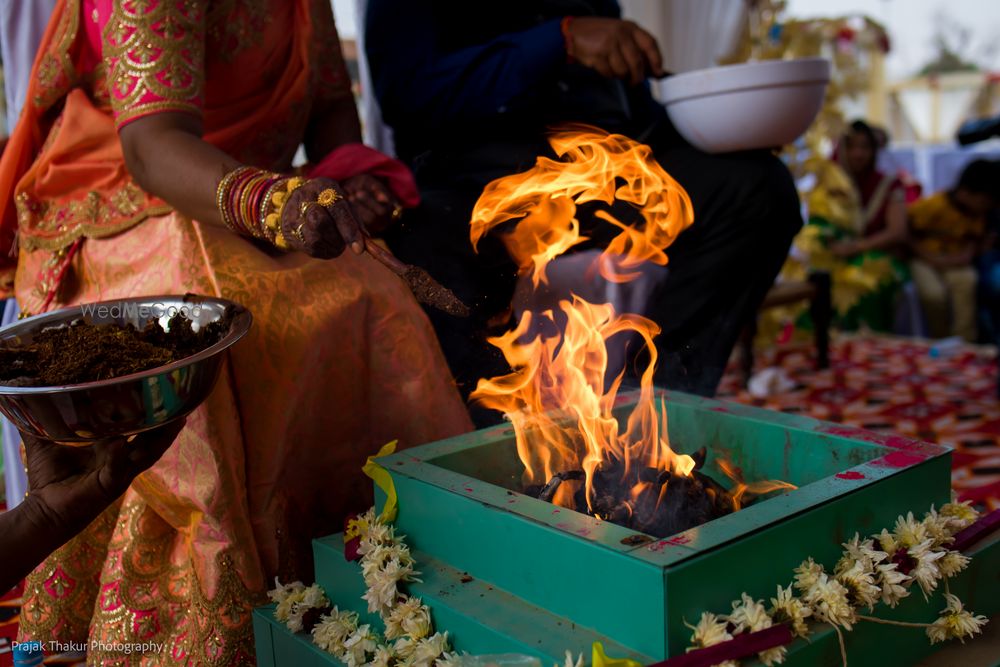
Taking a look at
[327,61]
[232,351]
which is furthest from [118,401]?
[327,61]

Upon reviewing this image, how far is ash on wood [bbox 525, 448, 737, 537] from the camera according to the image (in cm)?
144

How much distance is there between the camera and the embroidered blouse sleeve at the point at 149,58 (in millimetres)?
1796

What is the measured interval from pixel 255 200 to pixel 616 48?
3.76 feet

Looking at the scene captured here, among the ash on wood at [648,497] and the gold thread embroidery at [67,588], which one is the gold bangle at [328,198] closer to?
the ash on wood at [648,497]

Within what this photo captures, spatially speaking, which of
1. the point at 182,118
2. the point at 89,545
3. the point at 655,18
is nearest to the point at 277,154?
the point at 182,118

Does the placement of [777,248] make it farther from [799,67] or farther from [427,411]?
[427,411]

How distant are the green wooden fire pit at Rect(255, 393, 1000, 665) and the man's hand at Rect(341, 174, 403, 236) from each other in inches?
22.5

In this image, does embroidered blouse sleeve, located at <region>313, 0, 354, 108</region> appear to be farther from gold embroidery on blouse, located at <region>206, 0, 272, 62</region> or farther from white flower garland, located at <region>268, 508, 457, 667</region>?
white flower garland, located at <region>268, 508, 457, 667</region>

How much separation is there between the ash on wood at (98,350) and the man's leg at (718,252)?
4.62 ft

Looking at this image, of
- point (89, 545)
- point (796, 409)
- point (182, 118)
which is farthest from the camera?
point (796, 409)

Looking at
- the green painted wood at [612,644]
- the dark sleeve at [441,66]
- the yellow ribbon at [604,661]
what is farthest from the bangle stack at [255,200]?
the dark sleeve at [441,66]

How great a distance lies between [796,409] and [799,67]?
7.14ft

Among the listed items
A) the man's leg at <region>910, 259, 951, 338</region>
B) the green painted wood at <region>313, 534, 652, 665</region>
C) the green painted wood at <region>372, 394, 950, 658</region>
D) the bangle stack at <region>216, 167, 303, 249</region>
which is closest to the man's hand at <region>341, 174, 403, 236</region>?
the bangle stack at <region>216, 167, 303, 249</region>

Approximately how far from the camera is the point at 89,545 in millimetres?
1966
